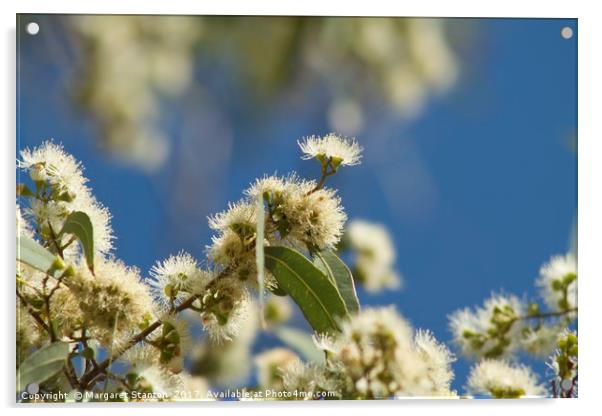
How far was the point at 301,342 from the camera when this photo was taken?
58.6 inches

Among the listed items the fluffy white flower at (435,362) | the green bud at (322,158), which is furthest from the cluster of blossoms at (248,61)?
the fluffy white flower at (435,362)

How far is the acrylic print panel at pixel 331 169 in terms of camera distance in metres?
1.40

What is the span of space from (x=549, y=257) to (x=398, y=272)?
0.33 meters

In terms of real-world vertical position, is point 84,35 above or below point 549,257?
above

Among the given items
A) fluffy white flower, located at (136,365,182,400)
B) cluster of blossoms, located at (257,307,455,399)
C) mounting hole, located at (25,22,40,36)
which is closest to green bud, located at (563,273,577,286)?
cluster of blossoms, located at (257,307,455,399)

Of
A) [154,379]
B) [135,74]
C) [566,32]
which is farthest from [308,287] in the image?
[566,32]

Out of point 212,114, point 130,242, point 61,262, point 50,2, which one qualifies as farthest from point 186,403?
point 50,2

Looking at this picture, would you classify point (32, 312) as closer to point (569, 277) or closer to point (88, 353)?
point (88, 353)

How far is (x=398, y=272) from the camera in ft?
5.71

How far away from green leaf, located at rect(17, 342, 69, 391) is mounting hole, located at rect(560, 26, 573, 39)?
4.00ft

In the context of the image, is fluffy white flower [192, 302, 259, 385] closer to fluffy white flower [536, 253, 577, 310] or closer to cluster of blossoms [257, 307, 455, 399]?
cluster of blossoms [257, 307, 455, 399]

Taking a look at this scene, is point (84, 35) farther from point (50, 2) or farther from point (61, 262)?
point (61, 262)

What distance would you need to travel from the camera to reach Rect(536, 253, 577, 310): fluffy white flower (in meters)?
1.72

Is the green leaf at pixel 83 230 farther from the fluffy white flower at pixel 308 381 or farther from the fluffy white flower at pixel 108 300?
the fluffy white flower at pixel 308 381
